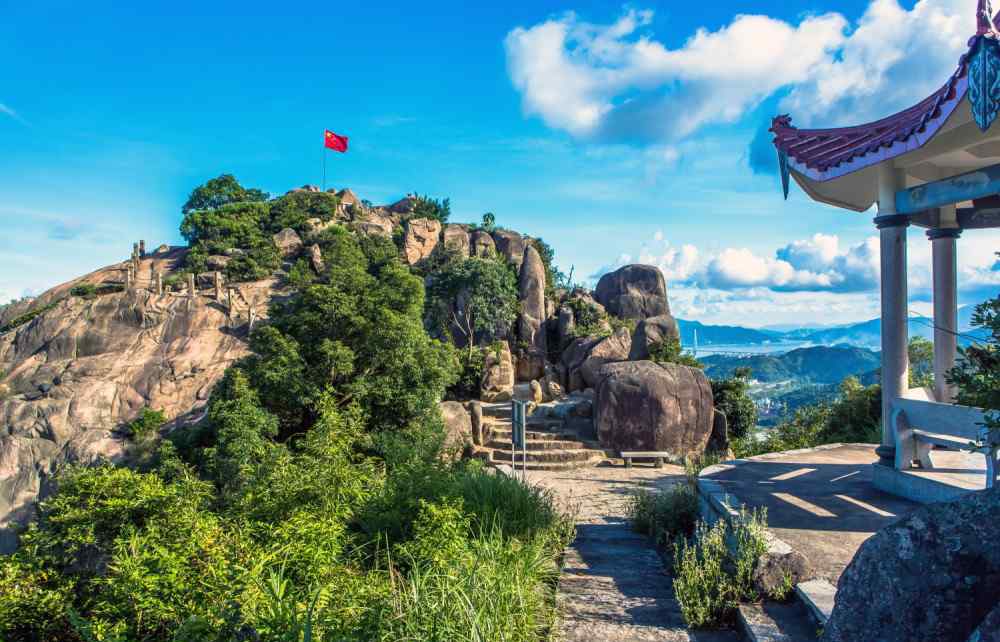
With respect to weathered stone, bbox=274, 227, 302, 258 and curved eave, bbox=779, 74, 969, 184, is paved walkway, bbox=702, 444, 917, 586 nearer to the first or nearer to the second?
curved eave, bbox=779, 74, 969, 184

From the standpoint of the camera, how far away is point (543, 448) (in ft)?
58.3

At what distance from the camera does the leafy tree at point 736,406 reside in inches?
788

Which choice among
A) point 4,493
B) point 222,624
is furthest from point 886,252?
point 4,493

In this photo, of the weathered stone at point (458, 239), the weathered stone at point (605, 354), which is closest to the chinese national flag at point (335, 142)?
the weathered stone at point (458, 239)

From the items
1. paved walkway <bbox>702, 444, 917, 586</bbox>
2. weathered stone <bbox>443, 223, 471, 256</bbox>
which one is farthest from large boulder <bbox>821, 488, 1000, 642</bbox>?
weathered stone <bbox>443, 223, 471, 256</bbox>

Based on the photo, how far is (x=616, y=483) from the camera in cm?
1341

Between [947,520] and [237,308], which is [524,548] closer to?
[947,520]

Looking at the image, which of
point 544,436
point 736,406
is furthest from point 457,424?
point 736,406

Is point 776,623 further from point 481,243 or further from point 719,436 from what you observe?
point 481,243

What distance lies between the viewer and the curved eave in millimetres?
6234

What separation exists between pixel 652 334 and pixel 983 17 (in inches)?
743

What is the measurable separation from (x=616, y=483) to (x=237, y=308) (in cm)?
2775

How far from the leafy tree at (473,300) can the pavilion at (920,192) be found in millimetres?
21906

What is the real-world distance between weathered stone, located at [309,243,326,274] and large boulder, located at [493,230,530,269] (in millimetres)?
12171
